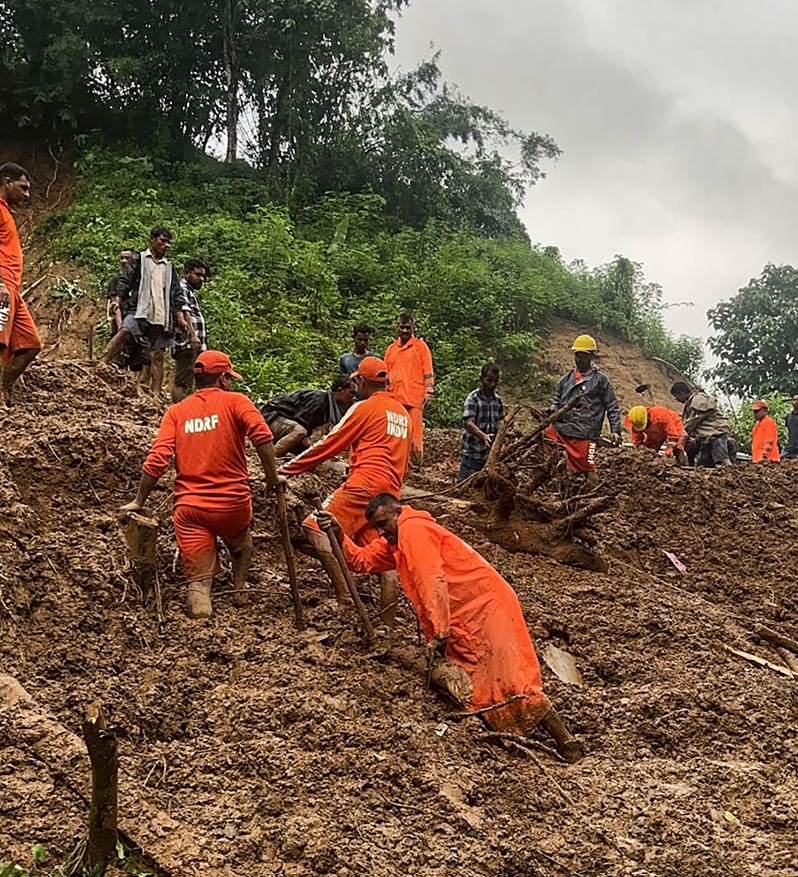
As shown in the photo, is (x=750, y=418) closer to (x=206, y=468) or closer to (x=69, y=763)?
(x=206, y=468)

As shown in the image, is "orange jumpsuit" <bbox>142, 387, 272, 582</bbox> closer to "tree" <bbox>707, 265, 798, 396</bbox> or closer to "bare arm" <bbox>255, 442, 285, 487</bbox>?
"bare arm" <bbox>255, 442, 285, 487</bbox>

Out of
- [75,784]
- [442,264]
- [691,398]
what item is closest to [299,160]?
[442,264]

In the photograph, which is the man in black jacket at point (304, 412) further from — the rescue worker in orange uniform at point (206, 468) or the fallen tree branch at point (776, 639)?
the fallen tree branch at point (776, 639)

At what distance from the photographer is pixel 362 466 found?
568 centimetres

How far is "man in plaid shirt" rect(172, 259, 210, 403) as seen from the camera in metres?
8.30

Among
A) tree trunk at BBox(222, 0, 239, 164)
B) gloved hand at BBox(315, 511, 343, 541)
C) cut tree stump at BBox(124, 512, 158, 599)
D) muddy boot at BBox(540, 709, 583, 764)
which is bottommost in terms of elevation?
muddy boot at BBox(540, 709, 583, 764)

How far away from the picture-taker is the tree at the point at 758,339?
69.6 feet

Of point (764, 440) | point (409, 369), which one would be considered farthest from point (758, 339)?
point (409, 369)

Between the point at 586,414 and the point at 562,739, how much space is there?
4037 millimetres

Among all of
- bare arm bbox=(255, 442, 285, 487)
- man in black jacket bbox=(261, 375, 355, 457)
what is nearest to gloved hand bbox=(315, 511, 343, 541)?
bare arm bbox=(255, 442, 285, 487)

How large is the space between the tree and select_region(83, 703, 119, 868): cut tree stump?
20179 mm

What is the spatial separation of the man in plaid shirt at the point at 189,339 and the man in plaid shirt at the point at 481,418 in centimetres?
256

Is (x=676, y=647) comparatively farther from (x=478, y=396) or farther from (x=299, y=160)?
(x=299, y=160)

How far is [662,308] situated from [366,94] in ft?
28.5
